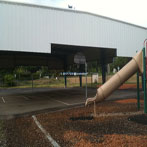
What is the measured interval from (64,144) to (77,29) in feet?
33.4

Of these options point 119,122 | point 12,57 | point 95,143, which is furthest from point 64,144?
point 12,57

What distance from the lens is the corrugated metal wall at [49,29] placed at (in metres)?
10.6

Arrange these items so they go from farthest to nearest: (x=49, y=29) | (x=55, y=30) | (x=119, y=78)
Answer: (x=55, y=30)
(x=49, y=29)
(x=119, y=78)

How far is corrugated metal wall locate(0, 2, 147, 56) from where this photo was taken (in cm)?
1064

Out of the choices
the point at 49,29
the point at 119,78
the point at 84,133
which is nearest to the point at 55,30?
the point at 49,29

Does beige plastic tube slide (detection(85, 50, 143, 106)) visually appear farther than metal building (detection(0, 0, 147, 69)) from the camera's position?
No

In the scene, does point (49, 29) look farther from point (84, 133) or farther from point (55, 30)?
point (84, 133)

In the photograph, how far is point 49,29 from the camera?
11.7m

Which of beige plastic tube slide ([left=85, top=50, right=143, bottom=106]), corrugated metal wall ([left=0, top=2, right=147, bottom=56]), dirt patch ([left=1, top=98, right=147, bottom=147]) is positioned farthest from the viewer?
corrugated metal wall ([left=0, top=2, right=147, bottom=56])

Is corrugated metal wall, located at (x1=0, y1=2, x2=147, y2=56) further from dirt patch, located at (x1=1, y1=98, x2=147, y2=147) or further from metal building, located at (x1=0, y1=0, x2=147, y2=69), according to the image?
dirt patch, located at (x1=1, y1=98, x2=147, y2=147)

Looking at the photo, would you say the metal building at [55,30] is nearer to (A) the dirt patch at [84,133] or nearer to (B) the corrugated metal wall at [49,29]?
(B) the corrugated metal wall at [49,29]

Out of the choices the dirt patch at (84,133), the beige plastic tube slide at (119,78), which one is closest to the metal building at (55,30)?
the beige plastic tube slide at (119,78)

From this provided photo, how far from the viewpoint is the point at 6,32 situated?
1060cm

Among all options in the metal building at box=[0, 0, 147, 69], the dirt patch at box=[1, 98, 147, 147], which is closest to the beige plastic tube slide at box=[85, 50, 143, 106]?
the dirt patch at box=[1, 98, 147, 147]
